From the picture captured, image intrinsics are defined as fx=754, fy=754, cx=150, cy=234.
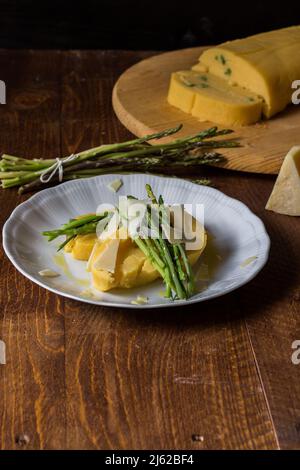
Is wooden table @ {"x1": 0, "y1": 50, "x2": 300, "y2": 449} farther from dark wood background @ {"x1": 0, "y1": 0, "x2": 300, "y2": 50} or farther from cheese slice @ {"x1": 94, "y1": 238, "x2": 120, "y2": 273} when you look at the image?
dark wood background @ {"x1": 0, "y1": 0, "x2": 300, "y2": 50}

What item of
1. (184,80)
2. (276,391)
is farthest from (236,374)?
(184,80)

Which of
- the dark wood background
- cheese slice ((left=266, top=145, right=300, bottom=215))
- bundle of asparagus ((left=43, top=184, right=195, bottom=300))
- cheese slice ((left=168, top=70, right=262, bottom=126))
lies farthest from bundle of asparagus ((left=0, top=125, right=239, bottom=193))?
the dark wood background

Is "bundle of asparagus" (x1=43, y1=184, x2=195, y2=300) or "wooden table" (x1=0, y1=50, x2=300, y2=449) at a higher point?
"bundle of asparagus" (x1=43, y1=184, x2=195, y2=300)

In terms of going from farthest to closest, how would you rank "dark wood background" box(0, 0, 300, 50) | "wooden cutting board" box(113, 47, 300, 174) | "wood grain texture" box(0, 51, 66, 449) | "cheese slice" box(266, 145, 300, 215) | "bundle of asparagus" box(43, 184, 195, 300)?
1. "dark wood background" box(0, 0, 300, 50)
2. "wooden cutting board" box(113, 47, 300, 174)
3. "cheese slice" box(266, 145, 300, 215)
4. "bundle of asparagus" box(43, 184, 195, 300)
5. "wood grain texture" box(0, 51, 66, 449)

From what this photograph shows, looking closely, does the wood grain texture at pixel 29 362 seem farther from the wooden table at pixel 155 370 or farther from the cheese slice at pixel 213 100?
the cheese slice at pixel 213 100

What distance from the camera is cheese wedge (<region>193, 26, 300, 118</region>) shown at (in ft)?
8.74

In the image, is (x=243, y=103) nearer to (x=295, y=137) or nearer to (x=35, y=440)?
(x=295, y=137)

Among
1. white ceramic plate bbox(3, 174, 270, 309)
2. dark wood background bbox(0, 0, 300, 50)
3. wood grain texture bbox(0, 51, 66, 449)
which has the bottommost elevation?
dark wood background bbox(0, 0, 300, 50)

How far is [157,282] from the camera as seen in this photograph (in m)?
1.71

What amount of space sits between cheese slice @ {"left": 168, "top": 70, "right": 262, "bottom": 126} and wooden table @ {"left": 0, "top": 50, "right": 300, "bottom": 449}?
0.66 metres

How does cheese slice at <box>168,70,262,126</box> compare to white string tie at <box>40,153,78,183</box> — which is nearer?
white string tie at <box>40,153,78,183</box>

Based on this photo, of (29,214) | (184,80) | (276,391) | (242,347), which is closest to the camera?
(276,391)

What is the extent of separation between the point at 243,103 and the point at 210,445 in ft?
4.90

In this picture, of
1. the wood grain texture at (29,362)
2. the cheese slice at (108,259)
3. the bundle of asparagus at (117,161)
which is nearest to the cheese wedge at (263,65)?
the bundle of asparagus at (117,161)
